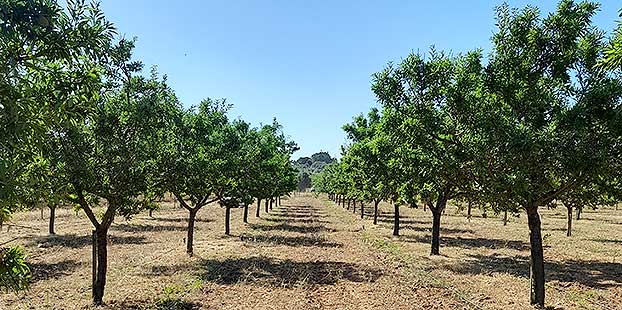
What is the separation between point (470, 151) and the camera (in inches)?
539

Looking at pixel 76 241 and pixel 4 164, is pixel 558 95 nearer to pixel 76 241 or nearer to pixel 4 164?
pixel 4 164

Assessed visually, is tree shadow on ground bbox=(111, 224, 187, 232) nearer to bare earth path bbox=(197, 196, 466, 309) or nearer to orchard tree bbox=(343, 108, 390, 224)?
bare earth path bbox=(197, 196, 466, 309)

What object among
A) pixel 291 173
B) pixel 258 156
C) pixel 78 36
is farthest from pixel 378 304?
pixel 291 173

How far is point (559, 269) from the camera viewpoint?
21.6 m

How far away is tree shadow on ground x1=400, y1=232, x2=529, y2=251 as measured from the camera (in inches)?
Answer: 1178

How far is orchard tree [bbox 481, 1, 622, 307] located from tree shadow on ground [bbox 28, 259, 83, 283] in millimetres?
16925

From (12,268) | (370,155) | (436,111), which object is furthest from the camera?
(370,155)

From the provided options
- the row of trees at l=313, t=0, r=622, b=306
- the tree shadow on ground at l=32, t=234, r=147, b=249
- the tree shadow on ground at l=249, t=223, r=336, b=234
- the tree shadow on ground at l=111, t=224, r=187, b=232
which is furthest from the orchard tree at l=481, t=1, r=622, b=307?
the tree shadow on ground at l=111, t=224, r=187, b=232

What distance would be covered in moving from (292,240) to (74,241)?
1386cm

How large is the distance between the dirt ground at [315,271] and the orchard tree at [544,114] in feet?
12.7

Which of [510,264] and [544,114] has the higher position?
Result: [544,114]

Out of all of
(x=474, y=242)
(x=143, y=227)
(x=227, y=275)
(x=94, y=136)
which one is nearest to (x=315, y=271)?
(x=227, y=275)

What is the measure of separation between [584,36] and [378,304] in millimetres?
9845

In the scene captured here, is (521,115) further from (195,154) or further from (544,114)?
(195,154)
